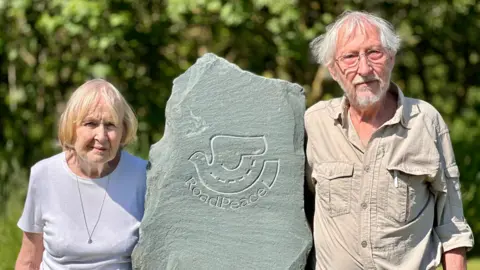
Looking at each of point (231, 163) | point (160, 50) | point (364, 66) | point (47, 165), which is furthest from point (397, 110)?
point (160, 50)

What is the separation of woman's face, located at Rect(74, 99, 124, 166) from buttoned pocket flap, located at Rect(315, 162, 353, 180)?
0.88 m

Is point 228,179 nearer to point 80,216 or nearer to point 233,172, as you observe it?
point 233,172

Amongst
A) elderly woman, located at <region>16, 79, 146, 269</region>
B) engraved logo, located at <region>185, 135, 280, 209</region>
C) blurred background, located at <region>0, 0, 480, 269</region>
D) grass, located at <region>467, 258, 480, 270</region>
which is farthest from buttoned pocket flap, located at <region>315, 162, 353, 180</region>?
grass, located at <region>467, 258, 480, 270</region>

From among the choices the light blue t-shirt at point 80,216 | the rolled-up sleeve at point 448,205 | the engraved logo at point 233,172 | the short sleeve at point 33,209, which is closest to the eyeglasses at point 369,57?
the rolled-up sleeve at point 448,205

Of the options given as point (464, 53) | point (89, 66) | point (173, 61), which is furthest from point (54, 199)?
point (464, 53)

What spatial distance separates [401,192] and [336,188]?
0.26 meters

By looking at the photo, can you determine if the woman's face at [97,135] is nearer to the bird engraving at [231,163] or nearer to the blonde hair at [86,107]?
the blonde hair at [86,107]

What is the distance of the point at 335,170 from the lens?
379 centimetres

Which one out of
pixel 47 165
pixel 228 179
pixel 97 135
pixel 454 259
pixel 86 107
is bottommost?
pixel 454 259

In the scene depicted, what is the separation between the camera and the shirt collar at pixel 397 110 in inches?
149

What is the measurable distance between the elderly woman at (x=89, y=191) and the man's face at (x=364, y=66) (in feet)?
3.07

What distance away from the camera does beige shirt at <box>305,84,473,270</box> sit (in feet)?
12.2

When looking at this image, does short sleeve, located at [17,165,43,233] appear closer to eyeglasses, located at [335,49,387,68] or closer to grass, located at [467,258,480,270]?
eyeglasses, located at [335,49,387,68]

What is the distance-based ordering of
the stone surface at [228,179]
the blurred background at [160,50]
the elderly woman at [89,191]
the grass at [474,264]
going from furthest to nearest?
the blurred background at [160,50], the grass at [474,264], the stone surface at [228,179], the elderly woman at [89,191]
